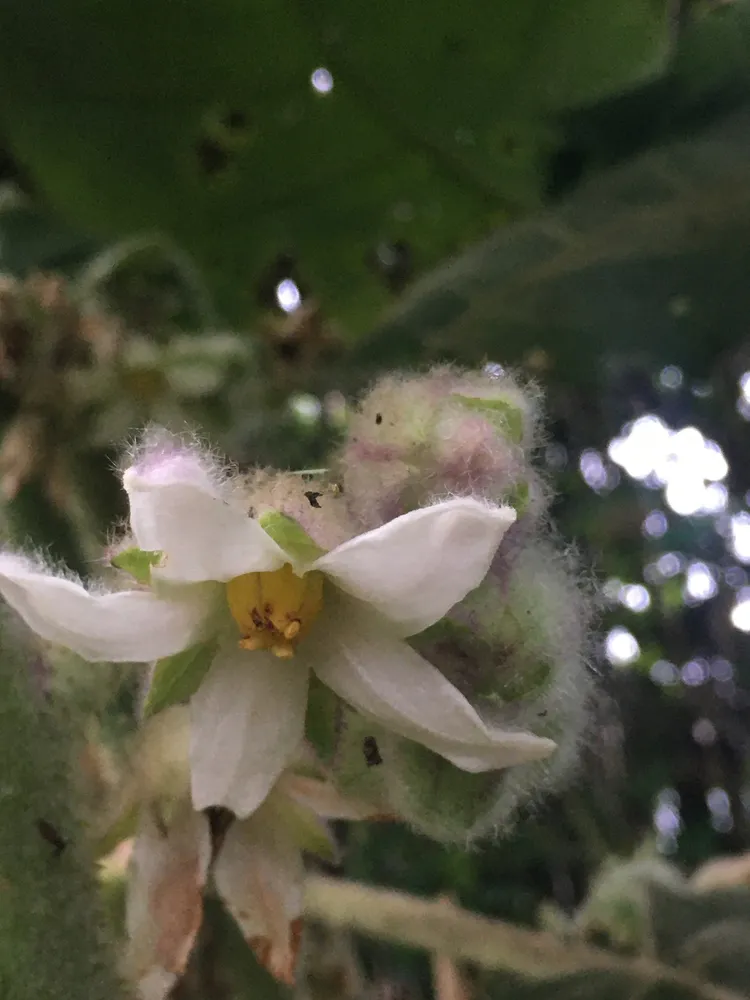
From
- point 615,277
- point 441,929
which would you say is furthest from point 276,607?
point 615,277

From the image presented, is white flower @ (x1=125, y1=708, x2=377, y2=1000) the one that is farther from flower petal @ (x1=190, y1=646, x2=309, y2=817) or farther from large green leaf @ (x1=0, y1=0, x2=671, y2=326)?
large green leaf @ (x1=0, y1=0, x2=671, y2=326)

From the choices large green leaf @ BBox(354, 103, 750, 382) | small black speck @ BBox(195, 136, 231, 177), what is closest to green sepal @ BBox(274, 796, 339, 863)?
large green leaf @ BBox(354, 103, 750, 382)

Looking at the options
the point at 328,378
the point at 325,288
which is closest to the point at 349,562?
the point at 328,378

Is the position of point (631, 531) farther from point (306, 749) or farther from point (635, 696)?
point (306, 749)

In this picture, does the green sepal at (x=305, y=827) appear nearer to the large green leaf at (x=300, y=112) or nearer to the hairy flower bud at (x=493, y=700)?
the hairy flower bud at (x=493, y=700)

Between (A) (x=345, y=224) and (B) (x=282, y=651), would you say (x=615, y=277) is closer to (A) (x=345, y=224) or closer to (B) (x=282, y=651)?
(A) (x=345, y=224)
